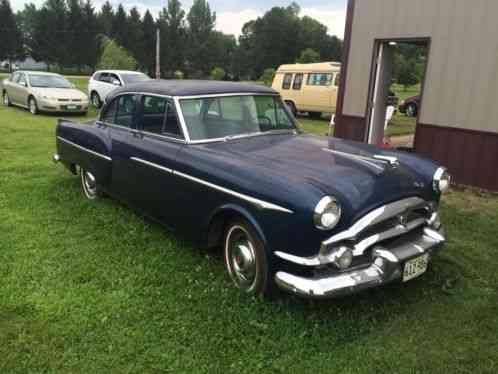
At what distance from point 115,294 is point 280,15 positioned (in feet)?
278

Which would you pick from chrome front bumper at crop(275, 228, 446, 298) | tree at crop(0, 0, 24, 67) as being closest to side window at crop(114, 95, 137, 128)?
chrome front bumper at crop(275, 228, 446, 298)

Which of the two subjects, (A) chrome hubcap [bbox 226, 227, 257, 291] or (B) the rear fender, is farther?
(B) the rear fender

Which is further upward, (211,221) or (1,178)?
(211,221)

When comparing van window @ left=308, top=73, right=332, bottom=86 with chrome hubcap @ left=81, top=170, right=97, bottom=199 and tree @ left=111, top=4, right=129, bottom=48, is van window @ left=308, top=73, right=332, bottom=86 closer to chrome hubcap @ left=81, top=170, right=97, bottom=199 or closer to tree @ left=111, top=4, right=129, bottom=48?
chrome hubcap @ left=81, top=170, right=97, bottom=199

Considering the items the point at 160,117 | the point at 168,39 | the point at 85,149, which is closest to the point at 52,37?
the point at 168,39

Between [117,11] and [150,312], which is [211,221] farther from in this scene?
[117,11]

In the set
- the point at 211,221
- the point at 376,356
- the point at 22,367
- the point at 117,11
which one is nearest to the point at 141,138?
the point at 211,221

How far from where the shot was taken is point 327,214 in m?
2.86

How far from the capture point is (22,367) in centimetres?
270

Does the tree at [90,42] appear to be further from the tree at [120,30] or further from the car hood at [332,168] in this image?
the car hood at [332,168]

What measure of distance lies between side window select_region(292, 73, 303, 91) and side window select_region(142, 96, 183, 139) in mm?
14005

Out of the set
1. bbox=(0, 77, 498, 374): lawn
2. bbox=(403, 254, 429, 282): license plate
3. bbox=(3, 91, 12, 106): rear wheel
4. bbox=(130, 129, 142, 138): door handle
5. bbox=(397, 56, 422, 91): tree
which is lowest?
bbox=(0, 77, 498, 374): lawn

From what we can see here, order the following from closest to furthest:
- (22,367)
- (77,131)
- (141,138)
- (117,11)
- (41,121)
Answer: (22,367), (141,138), (77,131), (41,121), (117,11)

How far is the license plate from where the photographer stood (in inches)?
127
